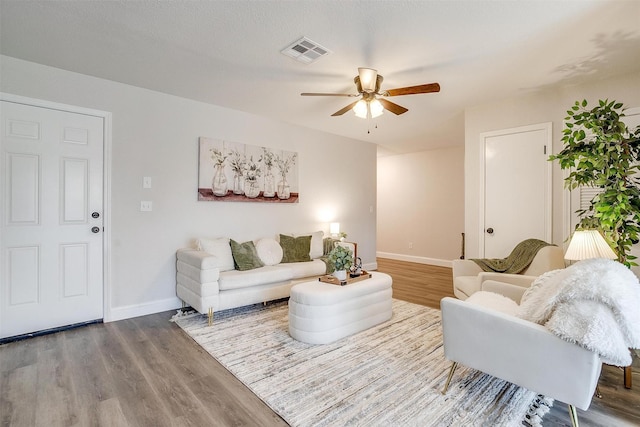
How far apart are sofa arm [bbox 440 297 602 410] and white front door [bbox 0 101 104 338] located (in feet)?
11.3

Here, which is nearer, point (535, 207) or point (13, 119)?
point (13, 119)

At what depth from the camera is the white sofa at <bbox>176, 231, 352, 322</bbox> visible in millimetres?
3094

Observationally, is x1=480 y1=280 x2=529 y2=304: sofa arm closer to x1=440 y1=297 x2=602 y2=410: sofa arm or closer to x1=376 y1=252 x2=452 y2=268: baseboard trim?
x1=440 y1=297 x2=602 y2=410: sofa arm

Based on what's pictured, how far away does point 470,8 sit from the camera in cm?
207

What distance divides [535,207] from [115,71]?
190 inches

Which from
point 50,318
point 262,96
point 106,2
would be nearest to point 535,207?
point 262,96

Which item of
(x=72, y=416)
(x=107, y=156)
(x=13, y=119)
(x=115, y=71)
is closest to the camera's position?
(x=72, y=416)

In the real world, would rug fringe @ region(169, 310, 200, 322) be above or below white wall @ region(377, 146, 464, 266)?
below

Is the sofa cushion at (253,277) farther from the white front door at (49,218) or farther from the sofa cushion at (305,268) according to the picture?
the white front door at (49,218)

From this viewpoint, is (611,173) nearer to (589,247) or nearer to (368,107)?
(589,247)

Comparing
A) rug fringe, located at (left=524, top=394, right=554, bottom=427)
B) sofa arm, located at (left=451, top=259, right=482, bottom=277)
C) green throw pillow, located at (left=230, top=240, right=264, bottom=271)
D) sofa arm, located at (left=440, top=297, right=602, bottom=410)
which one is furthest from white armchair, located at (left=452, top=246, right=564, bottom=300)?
green throw pillow, located at (left=230, top=240, right=264, bottom=271)

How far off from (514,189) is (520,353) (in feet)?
9.05

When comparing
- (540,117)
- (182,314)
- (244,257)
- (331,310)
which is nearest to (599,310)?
(331,310)

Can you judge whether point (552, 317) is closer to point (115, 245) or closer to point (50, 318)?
point (115, 245)
